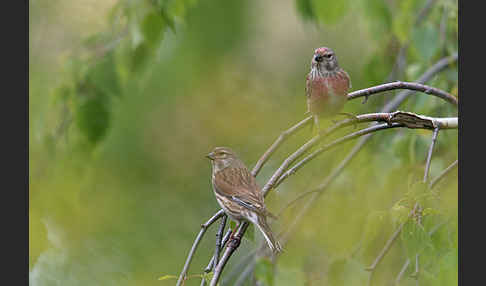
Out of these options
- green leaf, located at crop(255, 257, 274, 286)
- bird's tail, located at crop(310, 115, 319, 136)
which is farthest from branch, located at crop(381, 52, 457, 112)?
green leaf, located at crop(255, 257, 274, 286)

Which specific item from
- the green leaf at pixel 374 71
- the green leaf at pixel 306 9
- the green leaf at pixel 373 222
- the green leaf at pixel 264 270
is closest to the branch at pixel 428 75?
the green leaf at pixel 374 71

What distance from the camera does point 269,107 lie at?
25.9 ft

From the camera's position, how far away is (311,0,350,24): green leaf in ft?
15.1

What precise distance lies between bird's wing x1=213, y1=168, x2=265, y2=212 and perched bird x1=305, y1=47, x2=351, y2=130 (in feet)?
1.97

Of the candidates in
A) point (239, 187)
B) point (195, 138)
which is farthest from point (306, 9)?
point (195, 138)

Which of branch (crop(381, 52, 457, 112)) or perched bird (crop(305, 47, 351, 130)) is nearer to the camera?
perched bird (crop(305, 47, 351, 130))

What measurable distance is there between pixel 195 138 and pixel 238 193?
3695 mm

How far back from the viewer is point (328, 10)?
462cm

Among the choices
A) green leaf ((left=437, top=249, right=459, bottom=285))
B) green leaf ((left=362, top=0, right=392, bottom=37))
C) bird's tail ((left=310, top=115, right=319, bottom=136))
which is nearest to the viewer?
green leaf ((left=437, top=249, right=459, bottom=285))

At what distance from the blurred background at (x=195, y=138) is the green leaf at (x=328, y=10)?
0.01m

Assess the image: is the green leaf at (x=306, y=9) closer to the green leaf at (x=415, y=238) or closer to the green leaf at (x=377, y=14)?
the green leaf at (x=377, y=14)

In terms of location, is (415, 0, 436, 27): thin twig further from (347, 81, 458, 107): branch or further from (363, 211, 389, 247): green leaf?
(347, 81, 458, 107): branch

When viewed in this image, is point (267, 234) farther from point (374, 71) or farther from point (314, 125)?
point (374, 71)

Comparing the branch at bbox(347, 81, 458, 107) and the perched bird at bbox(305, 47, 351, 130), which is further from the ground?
the perched bird at bbox(305, 47, 351, 130)
